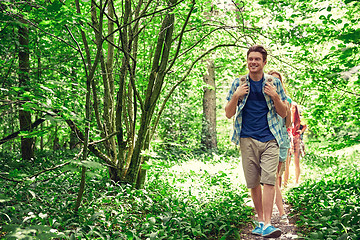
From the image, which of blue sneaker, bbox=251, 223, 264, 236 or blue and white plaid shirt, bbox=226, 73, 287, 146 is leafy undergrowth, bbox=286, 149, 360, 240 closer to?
blue sneaker, bbox=251, 223, 264, 236

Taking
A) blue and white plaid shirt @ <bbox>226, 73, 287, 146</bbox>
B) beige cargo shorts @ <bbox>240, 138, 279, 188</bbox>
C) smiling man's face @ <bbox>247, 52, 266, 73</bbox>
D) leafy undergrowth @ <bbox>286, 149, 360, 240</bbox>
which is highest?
smiling man's face @ <bbox>247, 52, 266, 73</bbox>

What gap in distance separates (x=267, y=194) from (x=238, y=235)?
0.63 m

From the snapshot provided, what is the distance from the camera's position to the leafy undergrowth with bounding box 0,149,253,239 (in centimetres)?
387

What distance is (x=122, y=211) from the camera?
4.66m

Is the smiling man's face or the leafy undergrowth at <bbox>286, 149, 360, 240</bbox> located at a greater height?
the smiling man's face

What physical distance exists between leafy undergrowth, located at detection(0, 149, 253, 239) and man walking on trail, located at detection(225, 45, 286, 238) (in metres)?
0.61

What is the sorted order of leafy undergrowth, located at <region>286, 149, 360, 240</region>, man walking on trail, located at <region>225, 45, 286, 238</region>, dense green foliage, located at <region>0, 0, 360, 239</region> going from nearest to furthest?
dense green foliage, located at <region>0, 0, 360, 239</region> < leafy undergrowth, located at <region>286, 149, 360, 240</region> < man walking on trail, located at <region>225, 45, 286, 238</region>


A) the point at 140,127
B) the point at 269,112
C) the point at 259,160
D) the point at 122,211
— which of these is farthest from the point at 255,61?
the point at 122,211

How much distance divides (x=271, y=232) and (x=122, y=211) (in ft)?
6.73

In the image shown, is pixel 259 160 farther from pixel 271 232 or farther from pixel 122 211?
pixel 122 211

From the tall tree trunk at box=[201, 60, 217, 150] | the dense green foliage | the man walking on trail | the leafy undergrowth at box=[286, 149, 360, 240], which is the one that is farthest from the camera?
the tall tree trunk at box=[201, 60, 217, 150]

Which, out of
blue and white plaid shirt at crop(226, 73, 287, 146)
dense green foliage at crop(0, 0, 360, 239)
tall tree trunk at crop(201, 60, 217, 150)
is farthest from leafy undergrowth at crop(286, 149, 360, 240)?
tall tree trunk at crop(201, 60, 217, 150)

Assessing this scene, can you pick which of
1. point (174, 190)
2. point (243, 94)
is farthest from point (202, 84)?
point (243, 94)

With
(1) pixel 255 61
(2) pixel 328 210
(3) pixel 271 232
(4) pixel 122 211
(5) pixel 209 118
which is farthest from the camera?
(5) pixel 209 118
